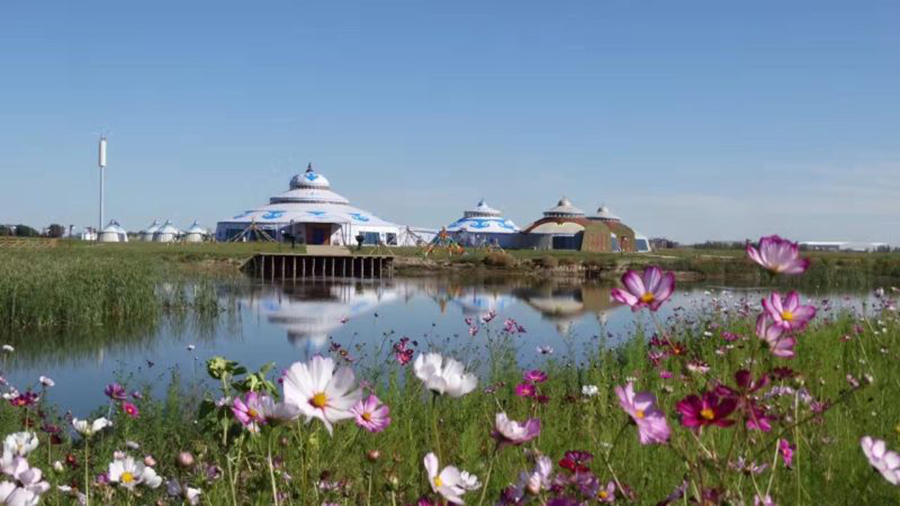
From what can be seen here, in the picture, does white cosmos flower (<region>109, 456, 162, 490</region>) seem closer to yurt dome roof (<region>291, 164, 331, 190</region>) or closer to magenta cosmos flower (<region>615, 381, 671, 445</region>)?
magenta cosmos flower (<region>615, 381, 671, 445</region>)

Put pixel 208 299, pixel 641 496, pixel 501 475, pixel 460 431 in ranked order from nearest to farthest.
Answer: pixel 641 496, pixel 501 475, pixel 460 431, pixel 208 299

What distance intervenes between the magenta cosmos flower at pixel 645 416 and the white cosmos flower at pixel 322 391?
46 centimetres

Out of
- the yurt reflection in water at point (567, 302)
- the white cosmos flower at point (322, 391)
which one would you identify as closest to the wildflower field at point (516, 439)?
the white cosmos flower at point (322, 391)

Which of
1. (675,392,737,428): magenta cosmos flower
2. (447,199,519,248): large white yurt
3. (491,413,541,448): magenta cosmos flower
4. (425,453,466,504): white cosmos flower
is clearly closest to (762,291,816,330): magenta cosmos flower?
(675,392,737,428): magenta cosmos flower

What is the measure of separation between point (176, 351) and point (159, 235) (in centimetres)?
7398

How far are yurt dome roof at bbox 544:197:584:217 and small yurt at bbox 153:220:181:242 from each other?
3658 centimetres

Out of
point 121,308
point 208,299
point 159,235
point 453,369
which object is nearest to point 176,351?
point 121,308

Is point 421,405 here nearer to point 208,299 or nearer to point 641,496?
point 641,496

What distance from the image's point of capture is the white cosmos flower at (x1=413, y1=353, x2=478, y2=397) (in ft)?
5.08

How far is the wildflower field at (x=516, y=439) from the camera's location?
151 cm

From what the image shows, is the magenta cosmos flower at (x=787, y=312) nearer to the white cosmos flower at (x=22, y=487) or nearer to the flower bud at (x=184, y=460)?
the flower bud at (x=184, y=460)

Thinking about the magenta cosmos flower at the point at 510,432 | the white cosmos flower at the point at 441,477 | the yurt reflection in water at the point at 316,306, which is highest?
the magenta cosmos flower at the point at 510,432

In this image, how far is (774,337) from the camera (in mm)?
1520

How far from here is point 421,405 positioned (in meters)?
6.32
